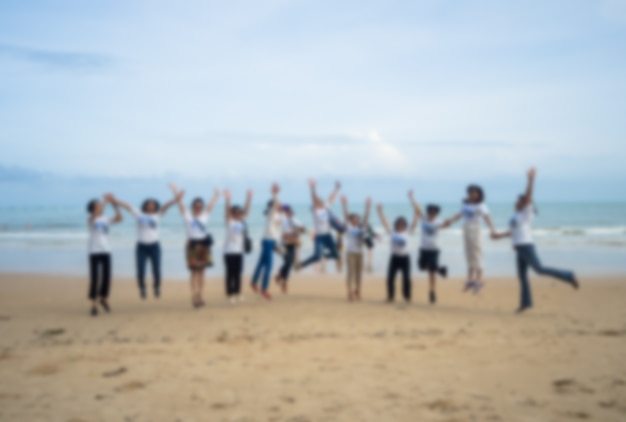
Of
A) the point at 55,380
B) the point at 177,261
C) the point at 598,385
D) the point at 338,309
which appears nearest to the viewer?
the point at 598,385

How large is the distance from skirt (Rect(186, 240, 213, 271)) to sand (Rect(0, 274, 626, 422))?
0.88 m

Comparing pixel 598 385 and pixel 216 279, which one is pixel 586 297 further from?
pixel 216 279

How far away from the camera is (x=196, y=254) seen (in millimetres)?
9812

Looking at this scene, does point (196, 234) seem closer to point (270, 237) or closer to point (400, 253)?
point (270, 237)

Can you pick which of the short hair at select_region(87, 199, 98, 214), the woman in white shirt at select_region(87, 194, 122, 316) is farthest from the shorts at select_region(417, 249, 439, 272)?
the short hair at select_region(87, 199, 98, 214)

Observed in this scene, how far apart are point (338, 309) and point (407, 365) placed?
3819mm

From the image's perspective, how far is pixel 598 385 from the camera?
4.99m

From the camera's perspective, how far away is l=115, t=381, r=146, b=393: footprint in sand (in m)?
5.21

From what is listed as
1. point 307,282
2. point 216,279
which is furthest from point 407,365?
point 216,279

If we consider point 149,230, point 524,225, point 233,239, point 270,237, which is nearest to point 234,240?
point 233,239

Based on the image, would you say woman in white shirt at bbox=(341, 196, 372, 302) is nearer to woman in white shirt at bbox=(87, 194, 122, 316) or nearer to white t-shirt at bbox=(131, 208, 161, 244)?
white t-shirt at bbox=(131, 208, 161, 244)

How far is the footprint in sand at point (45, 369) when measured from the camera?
19.1 ft

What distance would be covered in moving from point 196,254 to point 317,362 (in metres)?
4.39

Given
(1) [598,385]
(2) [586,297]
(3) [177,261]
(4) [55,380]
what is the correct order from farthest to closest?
(3) [177,261] → (2) [586,297] → (4) [55,380] → (1) [598,385]
